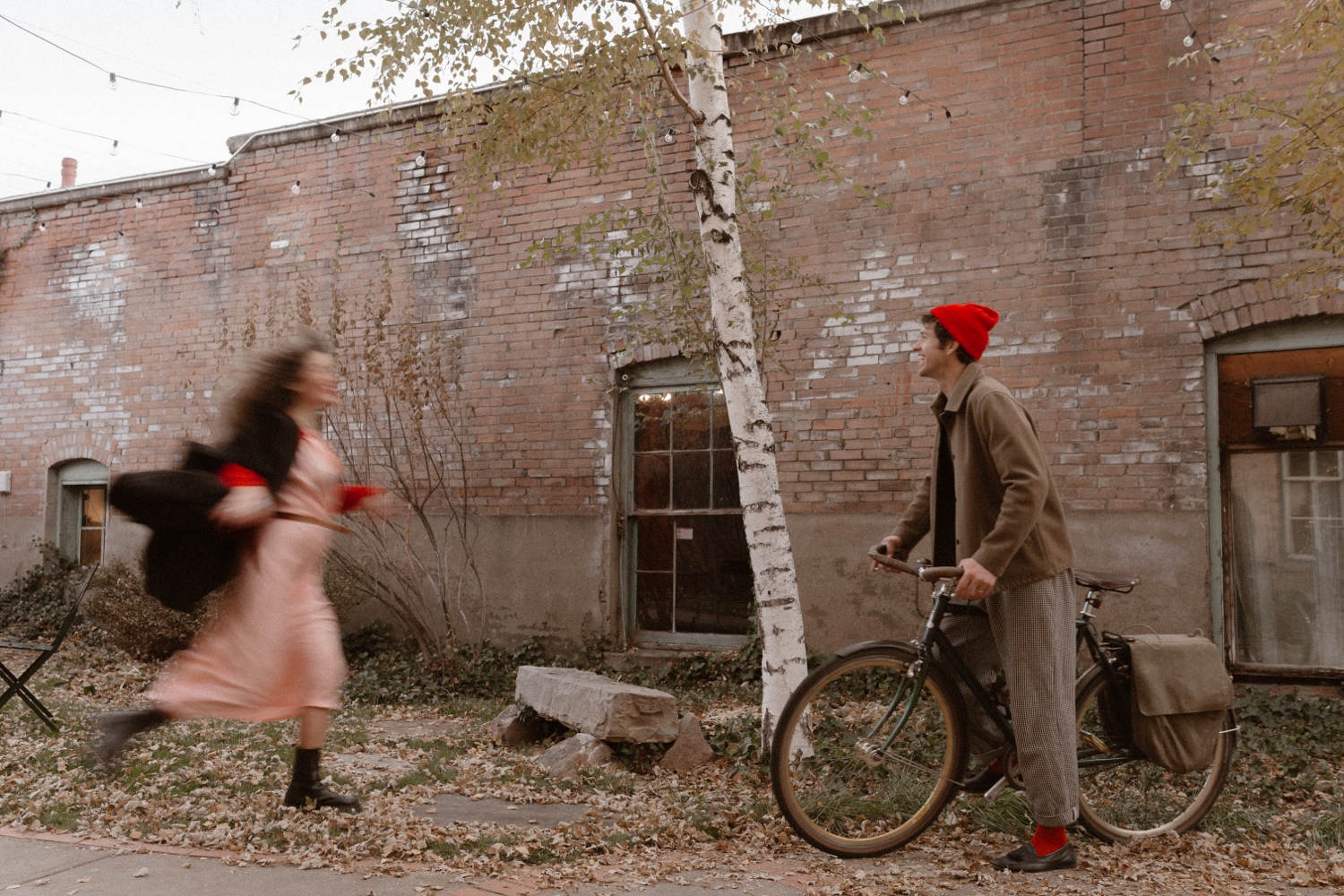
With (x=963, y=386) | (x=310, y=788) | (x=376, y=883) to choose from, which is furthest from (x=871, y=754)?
(x=310, y=788)

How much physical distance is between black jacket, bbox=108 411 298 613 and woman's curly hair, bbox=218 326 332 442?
0.04m

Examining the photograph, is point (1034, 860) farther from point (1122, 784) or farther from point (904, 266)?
point (904, 266)

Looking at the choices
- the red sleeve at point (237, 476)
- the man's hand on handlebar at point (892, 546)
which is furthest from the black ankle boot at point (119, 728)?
the man's hand on handlebar at point (892, 546)

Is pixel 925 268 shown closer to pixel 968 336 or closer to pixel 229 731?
pixel 968 336

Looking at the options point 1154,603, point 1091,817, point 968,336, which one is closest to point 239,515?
point 968,336

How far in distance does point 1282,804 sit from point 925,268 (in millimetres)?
4230

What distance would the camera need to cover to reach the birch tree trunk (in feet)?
17.1

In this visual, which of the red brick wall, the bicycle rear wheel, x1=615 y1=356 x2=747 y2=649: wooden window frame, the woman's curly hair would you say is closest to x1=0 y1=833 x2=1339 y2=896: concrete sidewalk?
the bicycle rear wheel

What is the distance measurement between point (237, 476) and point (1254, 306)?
6.24 m

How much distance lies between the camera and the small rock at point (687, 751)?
540 centimetres

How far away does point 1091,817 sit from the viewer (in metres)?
3.92

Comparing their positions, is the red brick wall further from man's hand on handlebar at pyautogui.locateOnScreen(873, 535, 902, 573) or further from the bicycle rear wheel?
man's hand on handlebar at pyautogui.locateOnScreen(873, 535, 902, 573)

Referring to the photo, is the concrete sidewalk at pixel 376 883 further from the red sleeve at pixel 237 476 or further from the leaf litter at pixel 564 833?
the red sleeve at pixel 237 476

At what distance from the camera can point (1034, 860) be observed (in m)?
3.62
